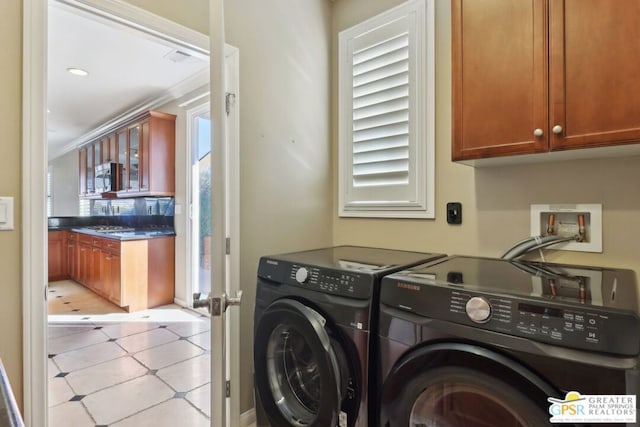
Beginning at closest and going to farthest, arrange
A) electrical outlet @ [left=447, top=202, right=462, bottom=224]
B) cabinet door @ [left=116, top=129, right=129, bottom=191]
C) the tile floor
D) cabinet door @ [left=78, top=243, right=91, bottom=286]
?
electrical outlet @ [left=447, top=202, right=462, bottom=224]
the tile floor
cabinet door @ [left=116, top=129, right=129, bottom=191]
cabinet door @ [left=78, top=243, right=91, bottom=286]

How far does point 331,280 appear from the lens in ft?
4.39

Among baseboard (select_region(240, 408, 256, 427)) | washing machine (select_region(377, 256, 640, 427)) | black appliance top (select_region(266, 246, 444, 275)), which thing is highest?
black appliance top (select_region(266, 246, 444, 275))


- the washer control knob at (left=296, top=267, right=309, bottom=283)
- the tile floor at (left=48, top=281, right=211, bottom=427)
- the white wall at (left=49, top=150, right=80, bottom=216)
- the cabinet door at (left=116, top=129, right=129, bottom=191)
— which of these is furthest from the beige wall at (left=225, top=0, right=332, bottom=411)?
the white wall at (left=49, top=150, right=80, bottom=216)

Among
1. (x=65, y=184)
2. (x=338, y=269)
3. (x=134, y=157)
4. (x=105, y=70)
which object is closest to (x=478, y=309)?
(x=338, y=269)

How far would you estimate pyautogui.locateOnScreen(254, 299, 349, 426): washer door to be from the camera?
1233mm

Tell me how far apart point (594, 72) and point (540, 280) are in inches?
28.2

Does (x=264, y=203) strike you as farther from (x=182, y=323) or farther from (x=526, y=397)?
(x=182, y=323)

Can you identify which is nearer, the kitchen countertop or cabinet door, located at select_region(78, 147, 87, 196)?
the kitchen countertop

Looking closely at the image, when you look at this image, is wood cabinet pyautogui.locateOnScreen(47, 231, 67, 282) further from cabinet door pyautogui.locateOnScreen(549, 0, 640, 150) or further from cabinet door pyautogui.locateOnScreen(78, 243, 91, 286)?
cabinet door pyautogui.locateOnScreen(549, 0, 640, 150)

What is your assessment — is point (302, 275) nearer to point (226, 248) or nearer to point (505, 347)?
point (226, 248)

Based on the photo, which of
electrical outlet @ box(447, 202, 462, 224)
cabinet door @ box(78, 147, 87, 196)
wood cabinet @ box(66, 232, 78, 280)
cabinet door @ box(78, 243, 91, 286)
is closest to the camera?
electrical outlet @ box(447, 202, 462, 224)

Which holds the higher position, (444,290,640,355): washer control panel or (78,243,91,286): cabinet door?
(444,290,640,355): washer control panel

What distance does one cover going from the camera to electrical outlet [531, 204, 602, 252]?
1.42 m

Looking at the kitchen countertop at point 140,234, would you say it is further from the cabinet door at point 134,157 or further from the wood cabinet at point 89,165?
the wood cabinet at point 89,165
